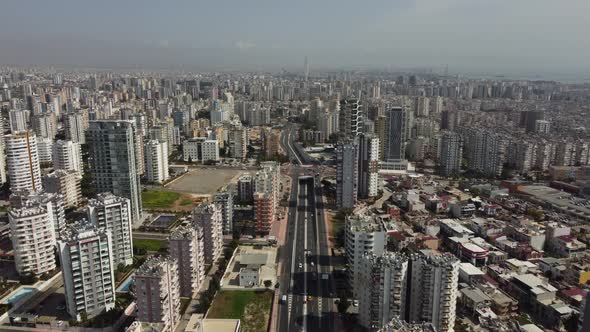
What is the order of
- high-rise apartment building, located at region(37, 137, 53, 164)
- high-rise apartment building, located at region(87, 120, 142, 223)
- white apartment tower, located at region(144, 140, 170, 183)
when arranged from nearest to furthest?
high-rise apartment building, located at region(87, 120, 142, 223)
white apartment tower, located at region(144, 140, 170, 183)
high-rise apartment building, located at region(37, 137, 53, 164)

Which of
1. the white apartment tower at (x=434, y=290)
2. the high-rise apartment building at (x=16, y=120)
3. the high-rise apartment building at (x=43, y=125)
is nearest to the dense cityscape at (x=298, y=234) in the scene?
the white apartment tower at (x=434, y=290)

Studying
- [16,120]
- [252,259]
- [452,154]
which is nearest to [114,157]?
[252,259]

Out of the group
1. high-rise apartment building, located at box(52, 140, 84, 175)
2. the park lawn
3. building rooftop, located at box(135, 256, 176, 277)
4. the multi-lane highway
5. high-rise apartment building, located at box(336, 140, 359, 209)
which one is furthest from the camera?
high-rise apartment building, located at box(52, 140, 84, 175)

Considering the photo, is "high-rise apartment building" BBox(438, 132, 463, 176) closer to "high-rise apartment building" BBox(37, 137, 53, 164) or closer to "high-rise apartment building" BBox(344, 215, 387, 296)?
"high-rise apartment building" BBox(344, 215, 387, 296)

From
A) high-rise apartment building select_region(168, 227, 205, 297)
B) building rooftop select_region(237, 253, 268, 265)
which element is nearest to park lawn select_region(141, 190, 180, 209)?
building rooftop select_region(237, 253, 268, 265)

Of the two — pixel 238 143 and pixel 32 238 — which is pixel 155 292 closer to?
pixel 32 238

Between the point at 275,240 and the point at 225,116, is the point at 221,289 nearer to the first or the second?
the point at 275,240

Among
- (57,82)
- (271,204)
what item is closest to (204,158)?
(271,204)
